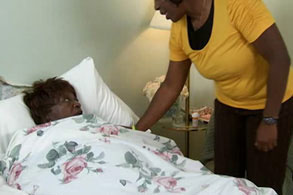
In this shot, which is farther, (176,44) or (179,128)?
(179,128)

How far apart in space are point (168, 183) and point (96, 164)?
228 millimetres

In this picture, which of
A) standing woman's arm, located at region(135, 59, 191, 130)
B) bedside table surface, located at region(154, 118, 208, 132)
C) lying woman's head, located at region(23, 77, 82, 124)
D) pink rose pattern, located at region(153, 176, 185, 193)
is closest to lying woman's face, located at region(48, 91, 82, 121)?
lying woman's head, located at region(23, 77, 82, 124)

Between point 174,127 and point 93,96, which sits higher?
point 93,96

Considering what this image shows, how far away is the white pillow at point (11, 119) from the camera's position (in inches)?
61.4

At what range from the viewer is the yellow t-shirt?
128cm

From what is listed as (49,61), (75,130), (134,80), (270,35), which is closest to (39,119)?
(75,130)

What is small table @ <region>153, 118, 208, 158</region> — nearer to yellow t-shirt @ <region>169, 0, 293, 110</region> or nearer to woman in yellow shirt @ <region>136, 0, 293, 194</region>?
woman in yellow shirt @ <region>136, 0, 293, 194</region>

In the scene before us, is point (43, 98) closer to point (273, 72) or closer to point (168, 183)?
point (168, 183)

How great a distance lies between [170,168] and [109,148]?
21cm

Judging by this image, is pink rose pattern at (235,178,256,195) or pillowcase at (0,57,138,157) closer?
pink rose pattern at (235,178,256,195)

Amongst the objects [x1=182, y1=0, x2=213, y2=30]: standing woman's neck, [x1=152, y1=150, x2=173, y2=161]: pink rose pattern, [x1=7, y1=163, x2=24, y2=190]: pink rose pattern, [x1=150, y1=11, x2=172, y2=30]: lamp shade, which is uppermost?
[x1=182, y1=0, x2=213, y2=30]: standing woman's neck

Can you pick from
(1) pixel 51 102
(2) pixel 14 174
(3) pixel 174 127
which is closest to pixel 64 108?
(1) pixel 51 102

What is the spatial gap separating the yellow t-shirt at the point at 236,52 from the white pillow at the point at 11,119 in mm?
668

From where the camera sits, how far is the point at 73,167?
1.24m
